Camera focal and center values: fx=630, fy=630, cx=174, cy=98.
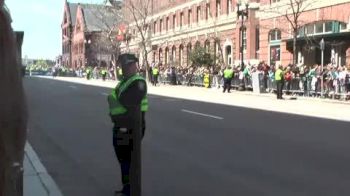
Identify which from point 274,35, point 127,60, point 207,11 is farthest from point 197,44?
point 127,60

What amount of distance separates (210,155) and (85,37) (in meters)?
118

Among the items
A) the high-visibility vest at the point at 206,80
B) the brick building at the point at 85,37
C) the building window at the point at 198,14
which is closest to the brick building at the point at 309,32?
the high-visibility vest at the point at 206,80

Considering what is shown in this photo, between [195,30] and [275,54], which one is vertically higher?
[195,30]

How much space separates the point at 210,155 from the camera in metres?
11.4

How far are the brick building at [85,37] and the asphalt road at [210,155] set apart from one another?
6848cm

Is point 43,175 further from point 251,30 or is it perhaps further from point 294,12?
point 251,30

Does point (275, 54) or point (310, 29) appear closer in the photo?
point (310, 29)

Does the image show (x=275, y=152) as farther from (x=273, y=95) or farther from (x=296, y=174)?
(x=273, y=95)

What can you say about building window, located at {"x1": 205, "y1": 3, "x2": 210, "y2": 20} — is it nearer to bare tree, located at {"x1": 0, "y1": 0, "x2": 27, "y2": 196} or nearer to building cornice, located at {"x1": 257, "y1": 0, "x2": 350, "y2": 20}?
building cornice, located at {"x1": 257, "y1": 0, "x2": 350, "y2": 20}

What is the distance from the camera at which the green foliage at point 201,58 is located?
51.2 metres

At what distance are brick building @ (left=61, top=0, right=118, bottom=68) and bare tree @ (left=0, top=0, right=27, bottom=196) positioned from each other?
82.9 metres

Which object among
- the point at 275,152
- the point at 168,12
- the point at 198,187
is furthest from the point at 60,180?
the point at 168,12

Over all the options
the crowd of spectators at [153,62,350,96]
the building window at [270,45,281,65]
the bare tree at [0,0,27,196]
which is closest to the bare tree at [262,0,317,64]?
the building window at [270,45,281,65]

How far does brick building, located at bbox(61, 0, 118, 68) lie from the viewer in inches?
3686
